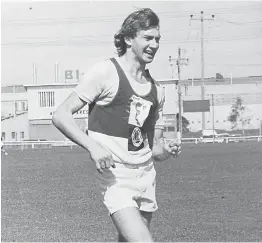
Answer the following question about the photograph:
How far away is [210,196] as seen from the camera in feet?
40.0

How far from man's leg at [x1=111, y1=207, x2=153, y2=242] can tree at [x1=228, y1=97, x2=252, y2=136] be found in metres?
70.6

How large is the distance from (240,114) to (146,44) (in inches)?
2830

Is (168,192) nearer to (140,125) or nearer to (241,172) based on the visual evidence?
(241,172)

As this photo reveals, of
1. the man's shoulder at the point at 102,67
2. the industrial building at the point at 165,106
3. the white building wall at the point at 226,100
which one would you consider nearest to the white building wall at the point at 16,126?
the industrial building at the point at 165,106

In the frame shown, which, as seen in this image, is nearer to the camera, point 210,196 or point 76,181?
point 210,196

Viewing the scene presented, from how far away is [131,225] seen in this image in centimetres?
386

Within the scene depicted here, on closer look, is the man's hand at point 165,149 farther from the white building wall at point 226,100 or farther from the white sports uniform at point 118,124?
the white building wall at point 226,100

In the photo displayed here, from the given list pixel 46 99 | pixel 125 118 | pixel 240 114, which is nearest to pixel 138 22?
pixel 125 118

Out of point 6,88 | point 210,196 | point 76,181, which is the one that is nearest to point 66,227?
point 210,196

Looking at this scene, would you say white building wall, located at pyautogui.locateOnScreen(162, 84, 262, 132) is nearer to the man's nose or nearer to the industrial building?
the industrial building

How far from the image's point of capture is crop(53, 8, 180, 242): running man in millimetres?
3969

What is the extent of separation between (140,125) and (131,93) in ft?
0.64

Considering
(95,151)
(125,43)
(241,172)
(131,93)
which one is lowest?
(241,172)

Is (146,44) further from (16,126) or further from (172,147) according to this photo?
(16,126)
